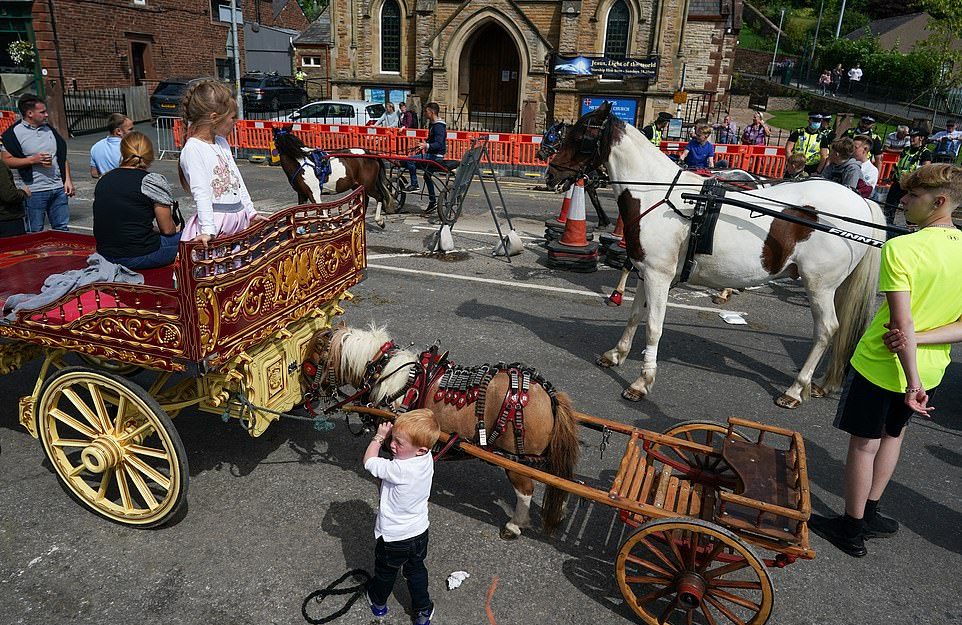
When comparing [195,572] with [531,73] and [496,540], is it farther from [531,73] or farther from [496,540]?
[531,73]

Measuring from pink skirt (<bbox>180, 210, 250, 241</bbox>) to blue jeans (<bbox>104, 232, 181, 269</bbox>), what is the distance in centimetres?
49

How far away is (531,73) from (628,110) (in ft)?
15.1

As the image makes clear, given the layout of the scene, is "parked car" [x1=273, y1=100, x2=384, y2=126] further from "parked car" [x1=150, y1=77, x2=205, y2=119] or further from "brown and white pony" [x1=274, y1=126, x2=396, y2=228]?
"brown and white pony" [x1=274, y1=126, x2=396, y2=228]

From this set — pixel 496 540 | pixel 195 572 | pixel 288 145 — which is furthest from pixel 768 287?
pixel 195 572

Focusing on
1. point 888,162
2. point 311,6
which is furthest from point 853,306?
point 311,6

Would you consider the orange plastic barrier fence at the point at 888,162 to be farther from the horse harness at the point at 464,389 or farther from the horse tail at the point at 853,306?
the horse harness at the point at 464,389

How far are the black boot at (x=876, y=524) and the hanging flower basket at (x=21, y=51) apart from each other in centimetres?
3138

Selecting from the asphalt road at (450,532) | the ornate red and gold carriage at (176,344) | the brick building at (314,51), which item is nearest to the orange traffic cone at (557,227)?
the asphalt road at (450,532)

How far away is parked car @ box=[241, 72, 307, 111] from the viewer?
2855cm

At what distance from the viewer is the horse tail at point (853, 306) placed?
232 inches

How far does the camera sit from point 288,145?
1035 cm

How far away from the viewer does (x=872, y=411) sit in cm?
369

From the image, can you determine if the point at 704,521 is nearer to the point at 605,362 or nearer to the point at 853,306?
the point at 605,362

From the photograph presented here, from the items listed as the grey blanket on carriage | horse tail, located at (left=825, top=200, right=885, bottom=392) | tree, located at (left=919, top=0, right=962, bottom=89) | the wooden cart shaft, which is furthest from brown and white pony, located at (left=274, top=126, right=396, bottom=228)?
tree, located at (left=919, top=0, right=962, bottom=89)
